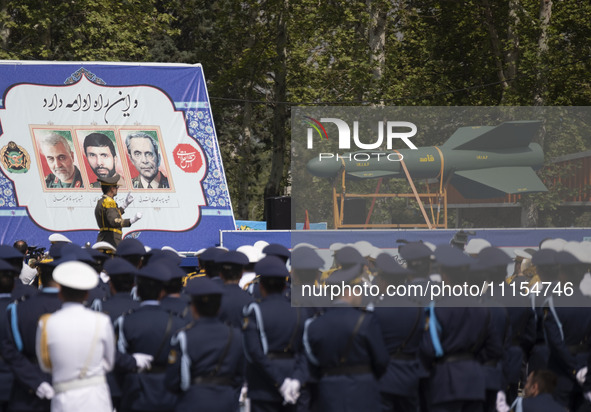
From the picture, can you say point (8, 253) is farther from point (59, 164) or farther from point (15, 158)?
point (15, 158)

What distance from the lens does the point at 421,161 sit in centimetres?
1298

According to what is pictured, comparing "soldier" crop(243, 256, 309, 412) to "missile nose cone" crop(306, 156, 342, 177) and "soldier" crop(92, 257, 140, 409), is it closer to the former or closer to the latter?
"soldier" crop(92, 257, 140, 409)

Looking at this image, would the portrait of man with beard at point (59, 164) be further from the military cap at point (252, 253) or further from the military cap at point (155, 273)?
the military cap at point (155, 273)

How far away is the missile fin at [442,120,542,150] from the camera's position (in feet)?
42.2

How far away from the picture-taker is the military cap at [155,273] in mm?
5992

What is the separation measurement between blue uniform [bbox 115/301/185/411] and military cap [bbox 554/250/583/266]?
128 inches

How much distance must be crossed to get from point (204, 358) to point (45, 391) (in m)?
1.26

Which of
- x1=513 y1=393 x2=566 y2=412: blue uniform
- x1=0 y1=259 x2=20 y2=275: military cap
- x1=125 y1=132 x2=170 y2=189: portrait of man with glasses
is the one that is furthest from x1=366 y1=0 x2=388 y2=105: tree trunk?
x1=0 y1=259 x2=20 y2=275: military cap

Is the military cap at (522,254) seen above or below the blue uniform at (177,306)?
below

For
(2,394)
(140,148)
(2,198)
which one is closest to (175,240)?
(140,148)

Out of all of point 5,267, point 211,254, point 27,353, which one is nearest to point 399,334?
point 211,254

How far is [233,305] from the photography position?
6.86 m

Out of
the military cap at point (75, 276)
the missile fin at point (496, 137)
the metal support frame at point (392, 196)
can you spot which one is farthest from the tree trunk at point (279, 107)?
the military cap at point (75, 276)

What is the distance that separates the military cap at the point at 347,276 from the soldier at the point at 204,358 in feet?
2.73
